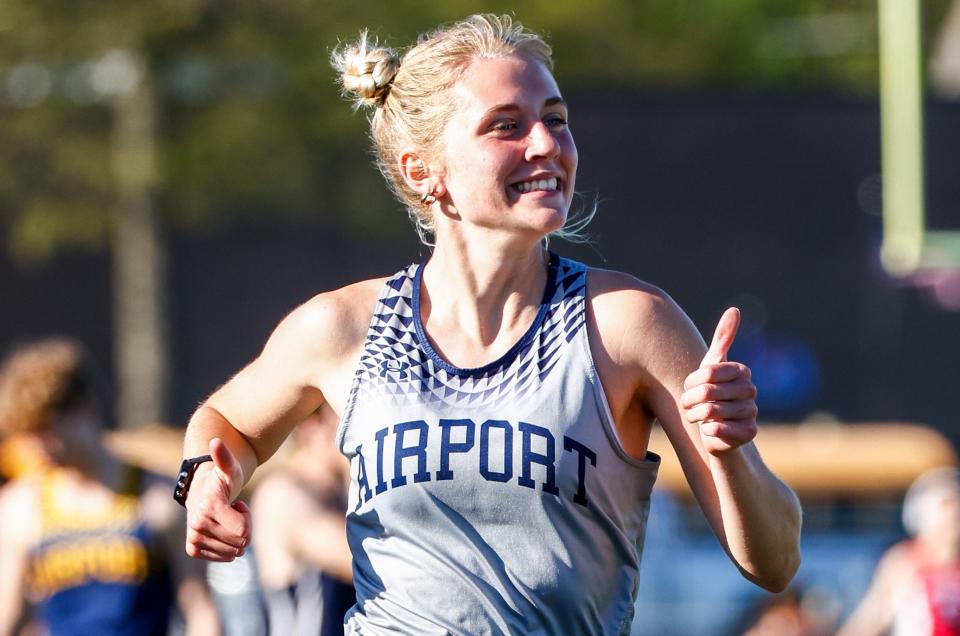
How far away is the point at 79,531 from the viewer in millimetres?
5324

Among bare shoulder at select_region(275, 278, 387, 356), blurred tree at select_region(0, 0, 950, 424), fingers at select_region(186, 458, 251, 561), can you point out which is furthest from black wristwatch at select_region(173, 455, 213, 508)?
blurred tree at select_region(0, 0, 950, 424)

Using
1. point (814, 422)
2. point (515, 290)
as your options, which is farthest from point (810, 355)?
point (515, 290)

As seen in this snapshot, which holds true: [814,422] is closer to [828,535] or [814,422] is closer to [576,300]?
[828,535]

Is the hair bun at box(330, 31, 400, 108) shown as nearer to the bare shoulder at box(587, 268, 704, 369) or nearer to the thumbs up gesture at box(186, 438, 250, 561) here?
the bare shoulder at box(587, 268, 704, 369)

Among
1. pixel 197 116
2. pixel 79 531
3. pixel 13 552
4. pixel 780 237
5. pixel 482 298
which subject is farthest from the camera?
pixel 197 116

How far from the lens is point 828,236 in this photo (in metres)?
18.0

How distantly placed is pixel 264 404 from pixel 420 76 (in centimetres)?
72

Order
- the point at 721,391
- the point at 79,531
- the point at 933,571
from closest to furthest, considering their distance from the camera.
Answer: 1. the point at 721,391
2. the point at 79,531
3. the point at 933,571

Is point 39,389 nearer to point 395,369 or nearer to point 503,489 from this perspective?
point 395,369

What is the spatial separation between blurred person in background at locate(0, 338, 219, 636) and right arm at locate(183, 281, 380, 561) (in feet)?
6.43

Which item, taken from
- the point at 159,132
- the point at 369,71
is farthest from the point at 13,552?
the point at 159,132

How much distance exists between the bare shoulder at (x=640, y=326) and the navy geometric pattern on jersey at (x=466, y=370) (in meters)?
0.05

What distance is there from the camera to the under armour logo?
122 inches

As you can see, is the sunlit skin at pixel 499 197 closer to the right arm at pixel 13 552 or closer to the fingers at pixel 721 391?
the fingers at pixel 721 391
